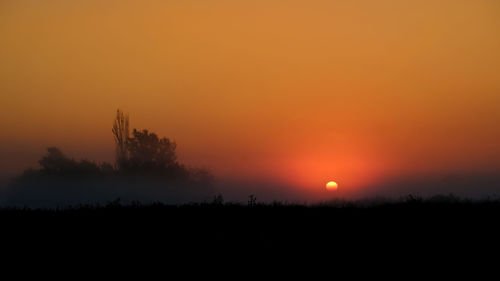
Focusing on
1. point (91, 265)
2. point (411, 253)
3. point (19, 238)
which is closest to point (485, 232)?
point (411, 253)

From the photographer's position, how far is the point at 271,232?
1396 centimetres

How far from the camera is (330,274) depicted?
1122 cm

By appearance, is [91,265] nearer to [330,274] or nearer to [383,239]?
[330,274]

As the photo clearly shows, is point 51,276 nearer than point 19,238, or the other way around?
point 51,276

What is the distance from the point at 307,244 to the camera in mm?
12836

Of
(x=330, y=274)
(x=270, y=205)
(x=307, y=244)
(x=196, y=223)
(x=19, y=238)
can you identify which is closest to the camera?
(x=330, y=274)

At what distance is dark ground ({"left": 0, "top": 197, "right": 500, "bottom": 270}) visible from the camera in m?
12.4

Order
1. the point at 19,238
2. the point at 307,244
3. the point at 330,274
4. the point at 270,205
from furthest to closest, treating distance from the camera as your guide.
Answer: the point at 270,205 → the point at 19,238 → the point at 307,244 → the point at 330,274

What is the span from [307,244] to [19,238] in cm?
735

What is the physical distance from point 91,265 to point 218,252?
2758 millimetres

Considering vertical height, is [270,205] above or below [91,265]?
above

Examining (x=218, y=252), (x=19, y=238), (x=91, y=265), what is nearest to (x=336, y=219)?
(x=218, y=252)

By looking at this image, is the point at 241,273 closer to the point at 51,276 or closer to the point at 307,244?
the point at 307,244

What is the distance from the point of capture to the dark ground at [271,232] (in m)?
12.4
